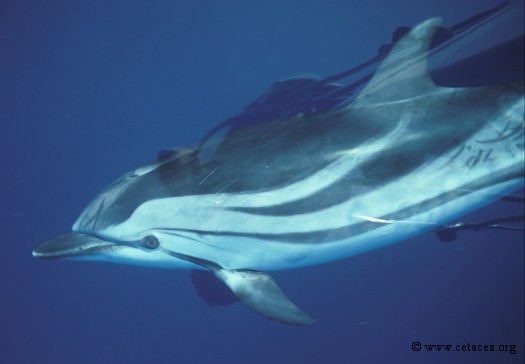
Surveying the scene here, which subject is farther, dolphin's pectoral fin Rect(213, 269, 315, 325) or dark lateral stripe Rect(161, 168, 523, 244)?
dolphin's pectoral fin Rect(213, 269, 315, 325)

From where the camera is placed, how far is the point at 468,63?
2648mm

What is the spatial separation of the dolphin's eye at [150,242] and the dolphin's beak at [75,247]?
0.92 ft

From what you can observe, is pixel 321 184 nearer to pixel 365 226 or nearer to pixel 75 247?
pixel 365 226

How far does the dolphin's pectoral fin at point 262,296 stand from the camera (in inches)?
103

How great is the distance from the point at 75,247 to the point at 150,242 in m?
0.58

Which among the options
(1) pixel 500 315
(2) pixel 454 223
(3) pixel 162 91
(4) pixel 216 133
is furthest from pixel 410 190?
(3) pixel 162 91

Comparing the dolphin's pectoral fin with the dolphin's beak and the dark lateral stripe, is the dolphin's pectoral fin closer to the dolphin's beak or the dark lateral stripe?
the dark lateral stripe

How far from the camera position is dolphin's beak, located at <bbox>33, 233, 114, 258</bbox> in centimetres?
274

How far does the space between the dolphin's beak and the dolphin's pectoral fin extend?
2.74ft

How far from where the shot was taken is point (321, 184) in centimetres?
233

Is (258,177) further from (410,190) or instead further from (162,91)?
(162,91)

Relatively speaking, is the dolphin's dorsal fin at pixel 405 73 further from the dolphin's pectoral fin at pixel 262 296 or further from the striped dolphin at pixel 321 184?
the dolphin's pectoral fin at pixel 262 296

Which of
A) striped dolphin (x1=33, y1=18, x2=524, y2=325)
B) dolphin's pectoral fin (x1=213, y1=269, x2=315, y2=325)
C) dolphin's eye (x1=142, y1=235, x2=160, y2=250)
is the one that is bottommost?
dolphin's pectoral fin (x1=213, y1=269, x2=315, y2=325)

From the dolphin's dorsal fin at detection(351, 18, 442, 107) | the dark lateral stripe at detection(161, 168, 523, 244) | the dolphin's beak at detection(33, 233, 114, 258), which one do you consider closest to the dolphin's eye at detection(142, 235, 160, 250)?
the dark lateral stripe at detection(161, 168, 523, 244)
